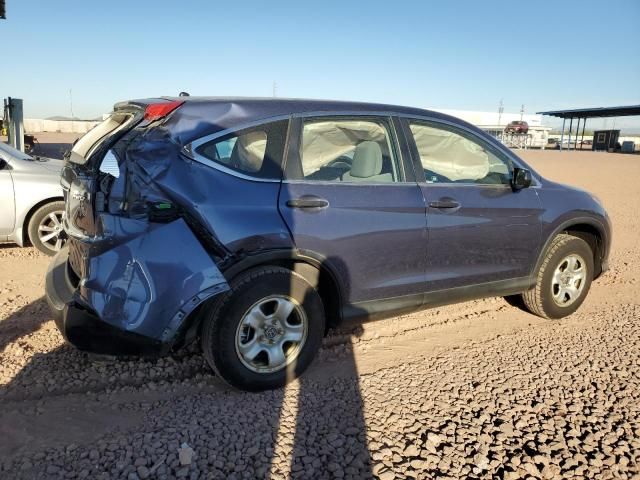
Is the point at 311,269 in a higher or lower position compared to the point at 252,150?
lower

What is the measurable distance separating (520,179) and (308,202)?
191 centimetres

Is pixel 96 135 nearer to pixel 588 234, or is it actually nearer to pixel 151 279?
pixel 151 279

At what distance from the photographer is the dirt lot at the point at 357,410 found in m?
2.72

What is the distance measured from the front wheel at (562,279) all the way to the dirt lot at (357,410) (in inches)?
9.4

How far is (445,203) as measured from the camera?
12.8ft

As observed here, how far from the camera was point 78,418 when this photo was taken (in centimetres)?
307

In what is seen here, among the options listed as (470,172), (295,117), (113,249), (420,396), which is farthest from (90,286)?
(470,172)

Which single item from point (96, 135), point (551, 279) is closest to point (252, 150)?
point (96, 135)

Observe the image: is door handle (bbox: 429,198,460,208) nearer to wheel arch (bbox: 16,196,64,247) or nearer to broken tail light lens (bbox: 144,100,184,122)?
broken tail light lens (bbox: 144,100,184,122)

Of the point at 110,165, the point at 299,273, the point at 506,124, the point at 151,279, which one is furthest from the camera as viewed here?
the point at 506,124

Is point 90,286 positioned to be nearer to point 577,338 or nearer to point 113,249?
point 113,249

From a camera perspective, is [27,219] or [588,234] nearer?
[588,234]

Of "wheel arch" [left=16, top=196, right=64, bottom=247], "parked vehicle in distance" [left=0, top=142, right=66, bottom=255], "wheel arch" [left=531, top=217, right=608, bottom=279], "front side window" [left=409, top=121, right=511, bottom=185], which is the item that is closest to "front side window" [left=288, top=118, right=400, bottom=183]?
"front side window" [left=409, top=121, right=511, bottom=185]

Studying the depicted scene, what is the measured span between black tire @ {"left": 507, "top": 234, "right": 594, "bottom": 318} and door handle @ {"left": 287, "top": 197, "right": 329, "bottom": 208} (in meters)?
2.31
